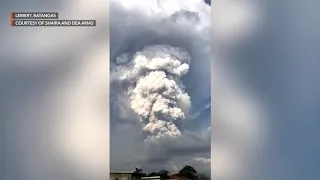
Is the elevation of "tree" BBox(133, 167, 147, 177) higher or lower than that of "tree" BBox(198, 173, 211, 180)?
higher

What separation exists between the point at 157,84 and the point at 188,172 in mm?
612

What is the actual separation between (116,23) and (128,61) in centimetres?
26

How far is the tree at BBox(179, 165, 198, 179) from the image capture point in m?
2.26

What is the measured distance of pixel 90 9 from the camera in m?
2.28

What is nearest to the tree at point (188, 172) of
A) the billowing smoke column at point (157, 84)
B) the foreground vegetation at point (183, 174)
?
the foreground vegetation at point (183, 174)

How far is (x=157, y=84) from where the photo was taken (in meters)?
2.27

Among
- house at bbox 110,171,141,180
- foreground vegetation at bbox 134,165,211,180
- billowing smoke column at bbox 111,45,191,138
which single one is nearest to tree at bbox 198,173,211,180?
foreground vegetation at bbox 134,165,211,180

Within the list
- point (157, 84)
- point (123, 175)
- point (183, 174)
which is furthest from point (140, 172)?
point (157, 84)

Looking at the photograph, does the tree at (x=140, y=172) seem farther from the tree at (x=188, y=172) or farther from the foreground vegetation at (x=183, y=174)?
the tree at (x=188, y=172)

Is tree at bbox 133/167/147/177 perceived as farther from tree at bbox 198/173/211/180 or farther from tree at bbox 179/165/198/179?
tree at bbox 198/173/211/180

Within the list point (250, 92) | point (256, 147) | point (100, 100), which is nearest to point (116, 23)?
point (100, 100)

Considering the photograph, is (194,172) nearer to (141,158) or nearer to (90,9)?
(141,158)

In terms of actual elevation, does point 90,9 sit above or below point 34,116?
above

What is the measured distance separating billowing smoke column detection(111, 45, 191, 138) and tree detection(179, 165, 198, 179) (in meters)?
0.23
